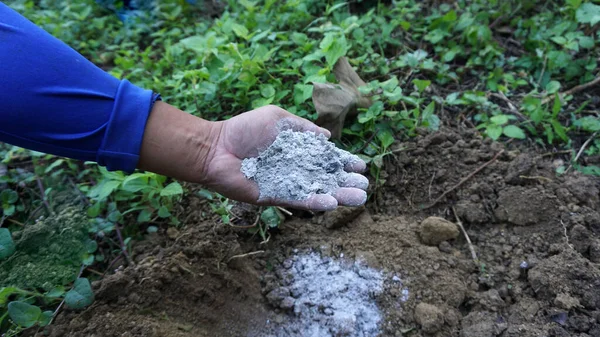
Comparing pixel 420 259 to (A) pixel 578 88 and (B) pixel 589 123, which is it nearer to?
(B) pixel 589 123

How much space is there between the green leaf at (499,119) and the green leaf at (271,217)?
1.39m

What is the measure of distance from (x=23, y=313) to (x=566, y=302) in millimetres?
2146

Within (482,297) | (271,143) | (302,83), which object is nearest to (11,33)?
(271,143)

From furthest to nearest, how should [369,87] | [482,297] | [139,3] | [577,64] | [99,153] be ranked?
[139,3], [577,64], [369,87], [482,297], [99,153]

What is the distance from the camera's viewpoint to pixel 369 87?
97.1 inches

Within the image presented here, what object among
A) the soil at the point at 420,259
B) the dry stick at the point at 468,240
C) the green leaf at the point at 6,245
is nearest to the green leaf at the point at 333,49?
the soil at the point at 420,259

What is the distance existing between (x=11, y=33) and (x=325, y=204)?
1.31 meters

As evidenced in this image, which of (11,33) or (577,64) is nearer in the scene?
(11,33)

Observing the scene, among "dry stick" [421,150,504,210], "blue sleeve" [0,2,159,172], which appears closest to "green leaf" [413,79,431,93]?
"dry stick" [421,150,504,210]

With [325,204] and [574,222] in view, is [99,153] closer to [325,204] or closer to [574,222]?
[325,204]

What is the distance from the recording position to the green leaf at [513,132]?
248cm

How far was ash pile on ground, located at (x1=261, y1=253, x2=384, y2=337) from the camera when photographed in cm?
195

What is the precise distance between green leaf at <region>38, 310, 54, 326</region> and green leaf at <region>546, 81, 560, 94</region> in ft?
9.45

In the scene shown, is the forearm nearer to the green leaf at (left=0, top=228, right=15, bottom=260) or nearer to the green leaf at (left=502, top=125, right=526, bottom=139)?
the green leaf at (left=0, top=228, right=15, bottom=260)
